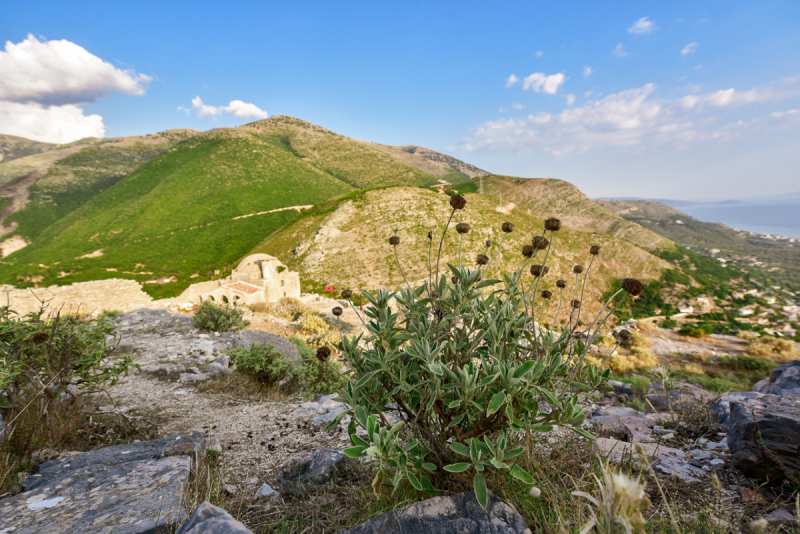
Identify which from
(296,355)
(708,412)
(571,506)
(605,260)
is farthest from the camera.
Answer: (605,260)

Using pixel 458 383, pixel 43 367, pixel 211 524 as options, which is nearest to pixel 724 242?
pixel 458 383

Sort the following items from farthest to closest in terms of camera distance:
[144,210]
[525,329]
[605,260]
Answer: [144,210], [605,260], [525,329]

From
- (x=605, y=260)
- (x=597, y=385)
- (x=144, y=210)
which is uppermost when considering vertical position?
(x=144, y=210)

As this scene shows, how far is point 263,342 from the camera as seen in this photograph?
7.46 m

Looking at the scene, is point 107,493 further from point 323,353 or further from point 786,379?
point 786,379

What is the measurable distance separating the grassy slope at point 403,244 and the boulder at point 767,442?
27991mm

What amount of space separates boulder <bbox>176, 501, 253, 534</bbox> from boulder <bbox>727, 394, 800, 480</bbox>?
336 cm

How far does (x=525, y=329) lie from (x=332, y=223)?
3803 cm

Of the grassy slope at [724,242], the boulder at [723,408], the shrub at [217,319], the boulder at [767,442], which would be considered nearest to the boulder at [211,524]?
the boulder at [767,442]

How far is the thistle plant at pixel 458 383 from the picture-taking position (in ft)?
5.25

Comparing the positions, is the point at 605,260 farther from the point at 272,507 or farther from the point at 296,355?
the point at 272,507

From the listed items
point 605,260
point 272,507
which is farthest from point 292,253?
point 605,260

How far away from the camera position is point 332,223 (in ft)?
127

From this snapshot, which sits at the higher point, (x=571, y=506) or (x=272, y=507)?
(x=571, y=506)
